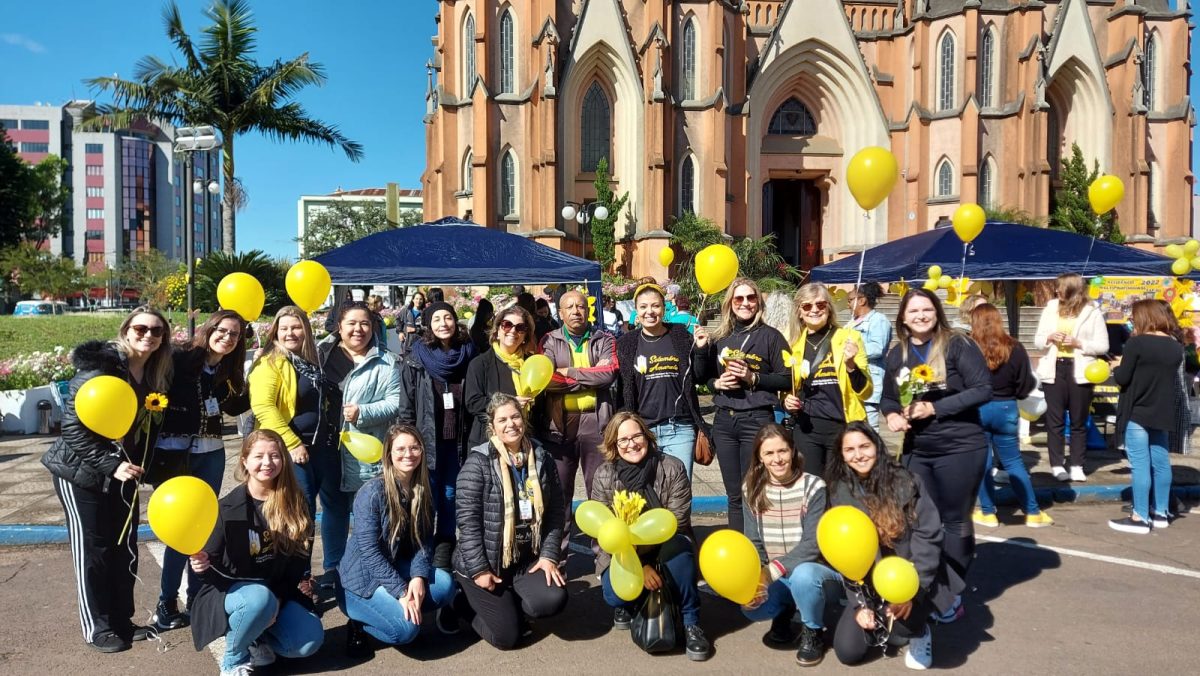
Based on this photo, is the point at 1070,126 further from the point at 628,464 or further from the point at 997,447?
the point at 628,464

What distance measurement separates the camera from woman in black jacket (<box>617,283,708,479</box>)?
5.19m

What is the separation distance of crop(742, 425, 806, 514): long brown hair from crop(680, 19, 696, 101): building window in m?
27.1

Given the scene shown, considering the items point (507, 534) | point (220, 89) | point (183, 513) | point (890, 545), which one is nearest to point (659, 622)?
point (507, 534)

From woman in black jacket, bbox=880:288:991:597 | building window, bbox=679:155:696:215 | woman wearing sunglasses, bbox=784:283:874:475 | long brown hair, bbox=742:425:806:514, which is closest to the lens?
long brown hair, bbox=742:425:806:514

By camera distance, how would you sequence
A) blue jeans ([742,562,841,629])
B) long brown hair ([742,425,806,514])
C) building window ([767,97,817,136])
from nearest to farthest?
blue jeans ([742,562,841,629]) < long brown hair ([742,425,806,514]) < building window ([767,97,817,136])

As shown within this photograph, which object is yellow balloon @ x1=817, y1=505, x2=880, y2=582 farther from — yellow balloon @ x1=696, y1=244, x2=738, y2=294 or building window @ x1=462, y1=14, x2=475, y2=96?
building window @ x1=462, y1=14, x2=475, y2=96

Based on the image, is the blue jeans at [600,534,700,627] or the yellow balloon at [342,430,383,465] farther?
the yellow balloon at [342,430,383,465]

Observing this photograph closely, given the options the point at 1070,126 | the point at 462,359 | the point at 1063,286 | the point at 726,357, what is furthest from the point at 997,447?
the point at 1070,126

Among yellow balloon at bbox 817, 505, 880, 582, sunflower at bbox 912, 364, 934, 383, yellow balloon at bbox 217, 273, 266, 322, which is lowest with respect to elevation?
yellow balloon at bbox 817, 505, 880, 582

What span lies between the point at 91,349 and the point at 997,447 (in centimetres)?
626

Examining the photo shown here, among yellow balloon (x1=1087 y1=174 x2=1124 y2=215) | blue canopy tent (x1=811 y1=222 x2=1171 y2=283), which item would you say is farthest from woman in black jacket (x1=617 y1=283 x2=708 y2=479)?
yellow balloon (x1=1087 y1=174 x2=1124 y2=215)

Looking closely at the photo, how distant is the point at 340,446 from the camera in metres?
5.15

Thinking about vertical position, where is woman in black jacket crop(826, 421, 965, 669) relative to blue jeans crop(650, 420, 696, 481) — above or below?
below

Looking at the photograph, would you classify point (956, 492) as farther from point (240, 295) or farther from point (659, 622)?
point (240, 295)
